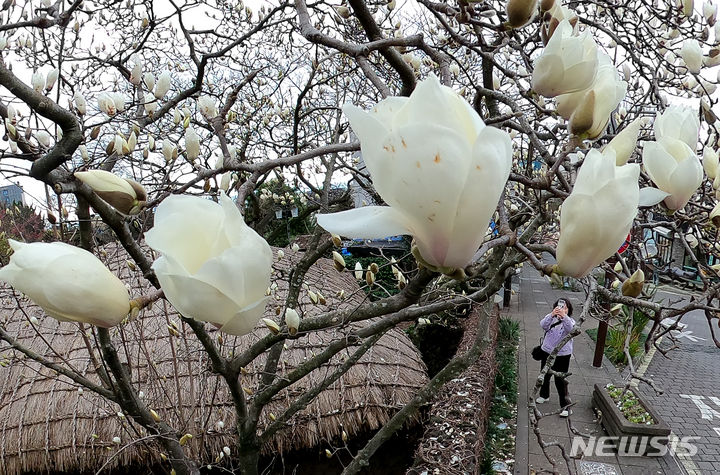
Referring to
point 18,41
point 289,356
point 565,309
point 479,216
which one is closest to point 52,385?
point 289,356

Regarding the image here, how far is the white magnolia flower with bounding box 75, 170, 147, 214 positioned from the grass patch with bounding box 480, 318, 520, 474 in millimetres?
4121

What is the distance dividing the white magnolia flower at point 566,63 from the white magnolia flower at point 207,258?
48 centimetres

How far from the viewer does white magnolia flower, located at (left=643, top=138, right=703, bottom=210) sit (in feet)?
2.53

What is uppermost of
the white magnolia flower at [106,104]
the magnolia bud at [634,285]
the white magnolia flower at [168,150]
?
the white magnolia flower at [106,104]

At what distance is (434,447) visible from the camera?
3.29 metres

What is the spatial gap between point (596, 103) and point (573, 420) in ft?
19.2

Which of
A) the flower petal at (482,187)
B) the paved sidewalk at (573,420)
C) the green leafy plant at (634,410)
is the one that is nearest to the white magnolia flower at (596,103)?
the flower petal at (482,187)

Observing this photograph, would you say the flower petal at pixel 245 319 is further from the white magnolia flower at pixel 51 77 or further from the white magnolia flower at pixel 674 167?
the white magnolia flower at pixel 51 77

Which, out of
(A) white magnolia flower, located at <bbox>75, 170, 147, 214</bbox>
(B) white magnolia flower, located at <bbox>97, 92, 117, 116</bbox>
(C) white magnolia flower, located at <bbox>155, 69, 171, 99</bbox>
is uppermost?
(C) white magnolia flower, located at <bbox>155, 69, 171, 99</bbox>

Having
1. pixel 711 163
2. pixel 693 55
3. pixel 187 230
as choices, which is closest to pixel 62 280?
pixel 187 230

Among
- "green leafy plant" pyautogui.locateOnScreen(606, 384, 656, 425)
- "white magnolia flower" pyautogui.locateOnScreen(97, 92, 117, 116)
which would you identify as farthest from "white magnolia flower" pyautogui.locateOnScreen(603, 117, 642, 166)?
"green leafy plant" pyautogui.locateOnScreen(606, 384, 656, 425)

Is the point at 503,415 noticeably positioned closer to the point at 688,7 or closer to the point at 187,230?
the point at 688,7

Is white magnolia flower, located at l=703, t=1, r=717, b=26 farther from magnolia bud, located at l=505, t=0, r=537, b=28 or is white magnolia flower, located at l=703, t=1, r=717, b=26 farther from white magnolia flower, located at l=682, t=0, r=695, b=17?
magnolia bud, located at l=505, t=0, r=537, b=28

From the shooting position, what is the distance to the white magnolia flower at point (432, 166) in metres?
0.42
